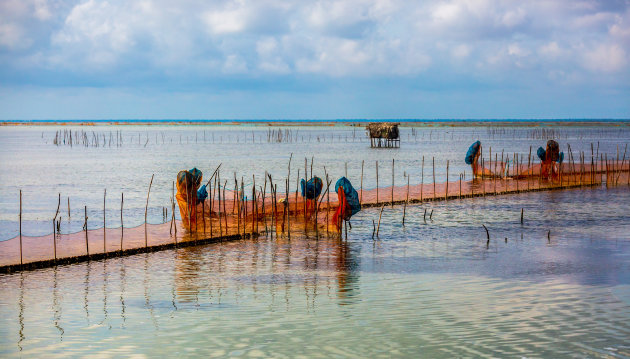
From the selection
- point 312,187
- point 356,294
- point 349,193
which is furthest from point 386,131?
point 356,294

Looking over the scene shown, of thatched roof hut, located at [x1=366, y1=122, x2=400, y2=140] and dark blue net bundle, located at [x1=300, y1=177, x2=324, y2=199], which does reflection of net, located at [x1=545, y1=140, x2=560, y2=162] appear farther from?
thatched roof hut, located at [x1=366, y1=122, x2=400, y2=140]

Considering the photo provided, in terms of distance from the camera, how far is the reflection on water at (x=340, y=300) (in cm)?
665

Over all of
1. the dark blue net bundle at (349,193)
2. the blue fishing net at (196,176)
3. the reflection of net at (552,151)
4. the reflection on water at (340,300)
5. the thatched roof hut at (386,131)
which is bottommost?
the reflection on water at (340,300)

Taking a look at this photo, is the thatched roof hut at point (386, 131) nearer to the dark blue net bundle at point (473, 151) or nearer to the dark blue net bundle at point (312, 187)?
the dark blue net bundle at point (473, 151)

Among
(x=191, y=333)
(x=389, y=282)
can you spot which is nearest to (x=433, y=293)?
(x=389, y=282)

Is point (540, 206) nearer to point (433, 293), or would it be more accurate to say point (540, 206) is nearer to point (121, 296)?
point (433, 293)

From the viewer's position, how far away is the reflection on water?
665 centimetres

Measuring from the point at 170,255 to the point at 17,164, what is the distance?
22.8m

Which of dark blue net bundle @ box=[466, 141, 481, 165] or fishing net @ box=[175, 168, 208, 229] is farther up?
dark blue net bundle @ box=[466, 141, 481, 165]

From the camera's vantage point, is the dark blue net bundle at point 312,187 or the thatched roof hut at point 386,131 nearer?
the dark blue net bundle at point 312,187

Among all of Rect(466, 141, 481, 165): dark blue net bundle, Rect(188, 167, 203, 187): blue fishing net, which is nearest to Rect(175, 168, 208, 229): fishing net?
Rect(188, 167, 203, 187): blue fishing net

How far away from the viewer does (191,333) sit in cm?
700

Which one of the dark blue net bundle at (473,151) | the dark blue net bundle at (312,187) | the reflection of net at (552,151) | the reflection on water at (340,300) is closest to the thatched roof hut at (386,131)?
the dark blue net bundle at (473,151)

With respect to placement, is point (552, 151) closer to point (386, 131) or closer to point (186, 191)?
point (186, 191)
